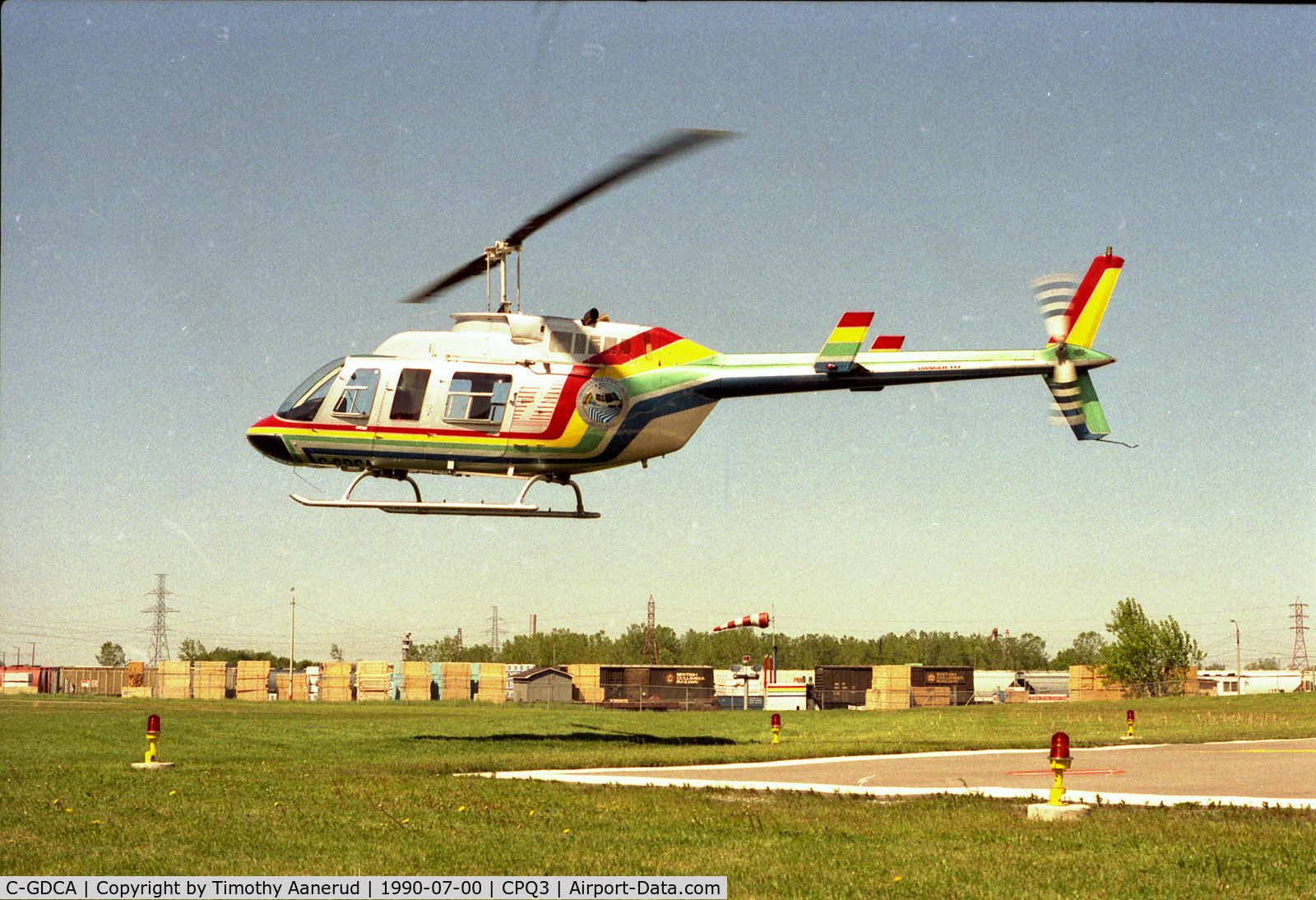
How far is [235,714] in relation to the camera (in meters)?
47.4

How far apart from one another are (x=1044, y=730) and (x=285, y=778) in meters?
26.2

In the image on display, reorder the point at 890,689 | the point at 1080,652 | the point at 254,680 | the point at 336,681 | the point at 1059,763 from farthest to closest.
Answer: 1. the point at 1080,652
2. the point at 336,681
3. the point at 254,680
4. the point at 890,689
5. the point at 1059,763

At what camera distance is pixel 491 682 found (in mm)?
93500

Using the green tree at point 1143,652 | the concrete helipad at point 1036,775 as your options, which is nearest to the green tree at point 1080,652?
the green tree at point 1143,652

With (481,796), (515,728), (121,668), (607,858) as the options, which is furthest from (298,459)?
(121,668)

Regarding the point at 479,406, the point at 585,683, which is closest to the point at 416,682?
the point at 585,683

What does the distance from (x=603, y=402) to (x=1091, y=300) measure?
913 centimetres

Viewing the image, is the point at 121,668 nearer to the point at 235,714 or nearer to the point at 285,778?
the point at 235,714

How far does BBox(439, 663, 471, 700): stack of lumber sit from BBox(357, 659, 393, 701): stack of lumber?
4995mm

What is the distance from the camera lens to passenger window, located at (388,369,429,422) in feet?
71.7

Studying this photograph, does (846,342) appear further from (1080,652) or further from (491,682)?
(1080,652)

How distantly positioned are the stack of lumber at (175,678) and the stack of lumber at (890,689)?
49.7m
